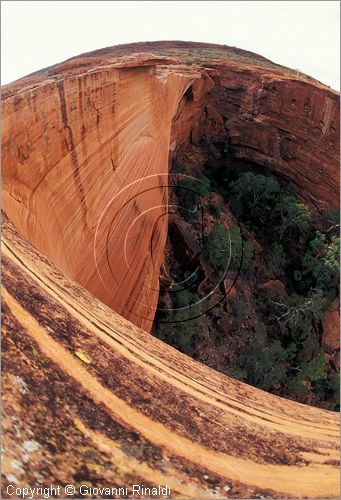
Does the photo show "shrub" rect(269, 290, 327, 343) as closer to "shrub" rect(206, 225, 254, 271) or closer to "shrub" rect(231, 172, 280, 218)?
"shrub" rect(206, 225, 254, 271)

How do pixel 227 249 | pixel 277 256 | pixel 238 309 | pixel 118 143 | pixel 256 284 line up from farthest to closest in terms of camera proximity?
pixel 277 256 < pixel 256 284 < pixel 227 249 < pixel 238 309 < pixel 118 143

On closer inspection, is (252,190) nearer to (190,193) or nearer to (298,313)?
(190,193)

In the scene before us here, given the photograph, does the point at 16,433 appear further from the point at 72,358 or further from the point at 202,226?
the point at 202,226

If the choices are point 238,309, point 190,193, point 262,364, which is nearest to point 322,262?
point 238,309

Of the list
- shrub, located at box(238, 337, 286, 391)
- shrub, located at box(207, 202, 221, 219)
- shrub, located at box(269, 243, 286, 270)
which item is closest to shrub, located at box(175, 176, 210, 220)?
shrub, located at box(207, 202, 221, 219)

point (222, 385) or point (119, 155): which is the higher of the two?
point (119, 155)

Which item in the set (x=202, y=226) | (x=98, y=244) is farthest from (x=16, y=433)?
(x=202, y=226)

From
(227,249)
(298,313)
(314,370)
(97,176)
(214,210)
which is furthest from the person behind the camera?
(214,210)
